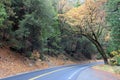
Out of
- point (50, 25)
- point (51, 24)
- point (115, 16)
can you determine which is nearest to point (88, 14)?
point (51, 24)

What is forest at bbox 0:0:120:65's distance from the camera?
79.1 feet

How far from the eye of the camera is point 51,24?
111ft

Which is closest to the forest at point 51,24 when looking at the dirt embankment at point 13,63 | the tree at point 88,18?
the tree at point 88,18

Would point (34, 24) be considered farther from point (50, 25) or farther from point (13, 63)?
point (13, 63)

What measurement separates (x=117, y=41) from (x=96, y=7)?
65.0ft

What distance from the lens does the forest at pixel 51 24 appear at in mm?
24112

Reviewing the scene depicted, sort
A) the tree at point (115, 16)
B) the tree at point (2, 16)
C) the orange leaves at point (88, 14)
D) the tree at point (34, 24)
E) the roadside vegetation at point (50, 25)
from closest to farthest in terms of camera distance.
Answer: the tree at point (115, 16) → the tree at point (2, 16) → the roadside vegetation at point (50, 25) → the tree at point (34, 24) → the orange leaves at point (88, 14)

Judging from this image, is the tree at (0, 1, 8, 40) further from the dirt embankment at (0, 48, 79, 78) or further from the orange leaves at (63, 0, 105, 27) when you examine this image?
the orange leaves at (63, 0, 105, 27)

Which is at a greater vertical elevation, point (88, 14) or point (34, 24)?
point (88, 14)

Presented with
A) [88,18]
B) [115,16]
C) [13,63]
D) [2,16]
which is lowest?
[13,63]

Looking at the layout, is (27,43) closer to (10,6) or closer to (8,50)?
(8,50)

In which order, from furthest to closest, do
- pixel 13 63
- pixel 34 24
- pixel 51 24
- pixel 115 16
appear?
pixel 51 24
pixel 34 24
pixel 13 63
pixel 115 16

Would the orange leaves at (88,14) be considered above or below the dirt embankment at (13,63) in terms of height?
above

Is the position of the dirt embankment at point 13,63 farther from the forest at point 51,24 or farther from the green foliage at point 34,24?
the green foliage at point 34,24
